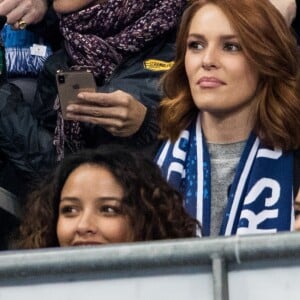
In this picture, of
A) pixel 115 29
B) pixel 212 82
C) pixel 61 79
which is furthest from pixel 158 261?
pixel 115 29

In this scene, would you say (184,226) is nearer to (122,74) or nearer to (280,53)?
(280,53)

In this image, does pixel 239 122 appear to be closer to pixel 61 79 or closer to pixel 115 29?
pixel 61 79

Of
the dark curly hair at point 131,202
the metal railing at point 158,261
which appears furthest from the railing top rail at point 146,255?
the dark curly hair at point 131,202

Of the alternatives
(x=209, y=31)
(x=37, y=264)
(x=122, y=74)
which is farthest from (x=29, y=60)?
(x=37, y=264)

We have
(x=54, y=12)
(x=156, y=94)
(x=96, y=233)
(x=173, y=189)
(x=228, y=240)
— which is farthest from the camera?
(x=54, y=12)

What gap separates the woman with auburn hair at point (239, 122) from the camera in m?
3.82

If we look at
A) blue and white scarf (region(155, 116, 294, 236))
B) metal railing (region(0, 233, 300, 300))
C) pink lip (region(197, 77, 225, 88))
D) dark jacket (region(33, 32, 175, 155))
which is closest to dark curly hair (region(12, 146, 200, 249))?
blue and white scarf (region(155, 116, 294, 236))

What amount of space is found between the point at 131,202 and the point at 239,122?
1.73 feet

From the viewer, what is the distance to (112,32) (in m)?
4.57

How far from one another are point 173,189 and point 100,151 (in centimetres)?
26

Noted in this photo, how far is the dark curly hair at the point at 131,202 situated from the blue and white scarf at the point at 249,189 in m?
0.12

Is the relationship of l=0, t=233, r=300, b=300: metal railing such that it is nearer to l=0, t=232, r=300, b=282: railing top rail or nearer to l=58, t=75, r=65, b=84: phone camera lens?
l=0, t=232, r=300, b=282: railing top rail

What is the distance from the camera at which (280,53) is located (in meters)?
3.93

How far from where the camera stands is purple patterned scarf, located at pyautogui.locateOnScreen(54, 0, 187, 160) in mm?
4508
